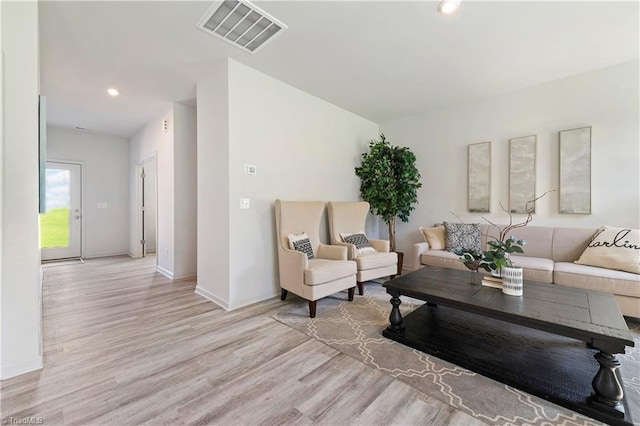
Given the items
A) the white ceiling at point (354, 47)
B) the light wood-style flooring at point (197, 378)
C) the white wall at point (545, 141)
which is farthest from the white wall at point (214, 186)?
the white wall at point (545, 141)

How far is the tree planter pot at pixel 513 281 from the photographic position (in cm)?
198

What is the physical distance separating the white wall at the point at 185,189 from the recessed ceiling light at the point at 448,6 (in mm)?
3580

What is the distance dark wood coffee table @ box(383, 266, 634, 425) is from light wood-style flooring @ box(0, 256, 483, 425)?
0.56 meters

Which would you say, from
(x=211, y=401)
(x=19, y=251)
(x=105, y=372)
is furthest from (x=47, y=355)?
(x=211, y=401)

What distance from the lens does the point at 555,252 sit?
3145 millimetres

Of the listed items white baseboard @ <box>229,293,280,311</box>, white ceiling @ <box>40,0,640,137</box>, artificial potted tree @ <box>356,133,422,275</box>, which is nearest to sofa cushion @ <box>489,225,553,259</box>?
artificial potted tree @ <box>356,133,422,275</box>

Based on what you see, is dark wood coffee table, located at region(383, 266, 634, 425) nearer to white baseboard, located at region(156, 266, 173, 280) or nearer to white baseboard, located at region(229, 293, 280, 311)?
white baseboard, located at region(229, 293, 280, 311)

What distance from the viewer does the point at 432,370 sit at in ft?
5.83

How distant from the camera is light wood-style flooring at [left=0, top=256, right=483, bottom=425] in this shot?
1.39 meters

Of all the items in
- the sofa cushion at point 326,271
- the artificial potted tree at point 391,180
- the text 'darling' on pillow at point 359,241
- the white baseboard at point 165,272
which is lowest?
the white baseboard at point 165,272

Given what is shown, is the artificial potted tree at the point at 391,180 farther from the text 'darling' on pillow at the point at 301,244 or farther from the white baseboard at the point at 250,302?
the white baseboard at the point at 250,302

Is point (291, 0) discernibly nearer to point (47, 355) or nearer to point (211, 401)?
point (211, 401)

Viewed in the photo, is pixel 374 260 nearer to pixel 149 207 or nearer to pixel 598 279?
pixel 598 279

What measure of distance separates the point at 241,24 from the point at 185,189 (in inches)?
102
